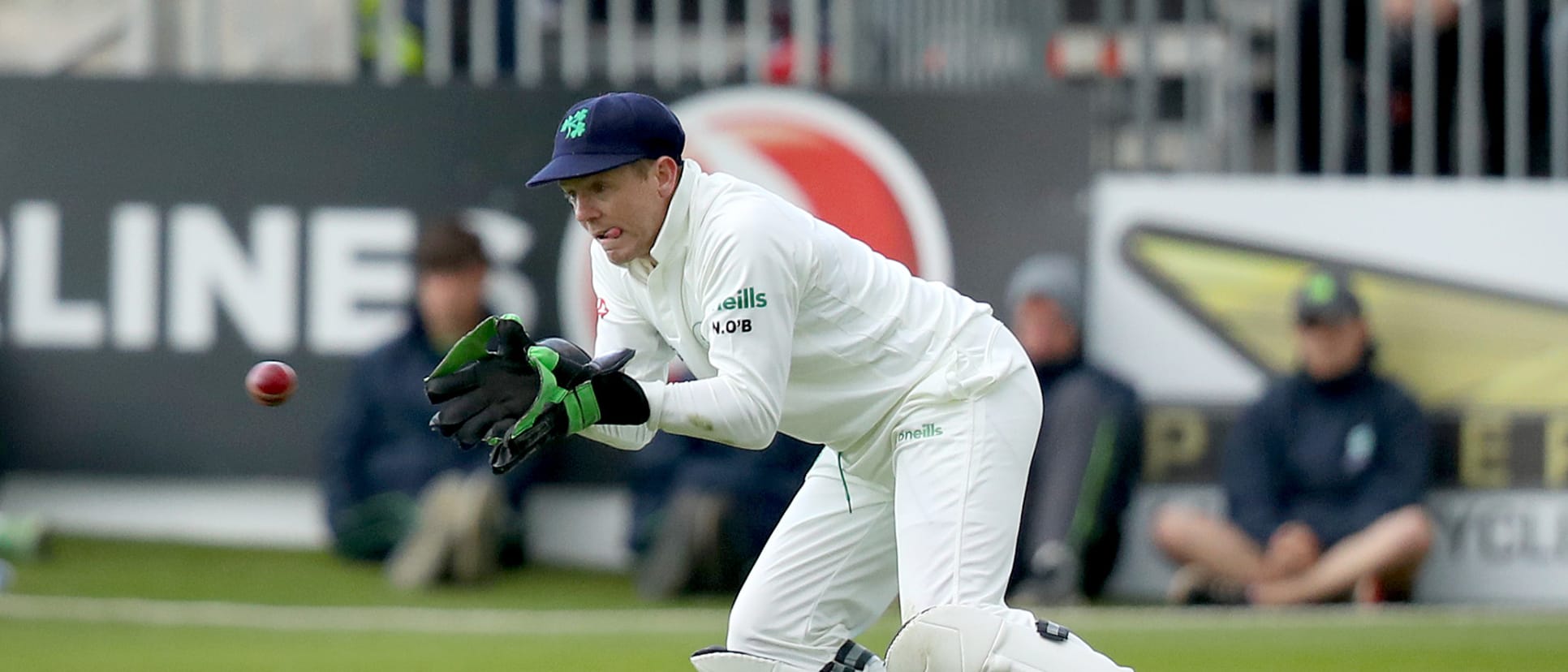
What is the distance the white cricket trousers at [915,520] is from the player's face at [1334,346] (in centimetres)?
481

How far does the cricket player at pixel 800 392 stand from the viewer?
4.59 m

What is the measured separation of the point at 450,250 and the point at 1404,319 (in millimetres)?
4622

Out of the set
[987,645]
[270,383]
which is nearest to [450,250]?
[270,383]

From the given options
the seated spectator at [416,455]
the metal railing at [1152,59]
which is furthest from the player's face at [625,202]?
the metal railing at [1152,59]

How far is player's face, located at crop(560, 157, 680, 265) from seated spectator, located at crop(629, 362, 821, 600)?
14.5ft

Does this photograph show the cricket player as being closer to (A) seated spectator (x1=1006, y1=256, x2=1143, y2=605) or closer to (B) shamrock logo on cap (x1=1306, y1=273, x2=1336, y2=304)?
(A) seated spectator (x1=1006, y1=256, x2=1143, y2=605)

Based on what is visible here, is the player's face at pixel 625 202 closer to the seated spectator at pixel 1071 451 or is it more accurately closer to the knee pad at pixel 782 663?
the knee pad at pixel 782 663

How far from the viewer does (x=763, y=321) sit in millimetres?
4672

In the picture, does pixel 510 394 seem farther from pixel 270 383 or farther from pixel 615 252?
pixel 270 383

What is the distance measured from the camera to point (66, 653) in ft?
25.0

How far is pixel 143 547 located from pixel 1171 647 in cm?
510

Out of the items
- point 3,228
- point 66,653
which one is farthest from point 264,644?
point 3,228

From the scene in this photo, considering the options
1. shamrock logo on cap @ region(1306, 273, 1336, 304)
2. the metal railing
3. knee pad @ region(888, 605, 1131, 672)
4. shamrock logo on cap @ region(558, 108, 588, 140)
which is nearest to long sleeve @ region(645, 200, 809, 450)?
shamrock logo on cap @ region(558, 108, 588, 140)

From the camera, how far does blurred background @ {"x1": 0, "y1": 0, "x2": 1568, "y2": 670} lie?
10.2 meters
